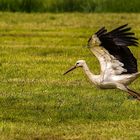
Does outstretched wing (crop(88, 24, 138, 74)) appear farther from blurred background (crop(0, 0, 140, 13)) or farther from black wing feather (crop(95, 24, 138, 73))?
blurred background (crop(0, 0, 140, 13))

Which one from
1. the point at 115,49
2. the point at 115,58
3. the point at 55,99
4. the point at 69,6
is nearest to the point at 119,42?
the point at 115,49

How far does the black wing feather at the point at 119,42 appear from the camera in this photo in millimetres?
9828

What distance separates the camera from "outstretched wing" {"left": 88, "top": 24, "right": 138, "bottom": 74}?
32.2 feet

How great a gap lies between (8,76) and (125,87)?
3.70m

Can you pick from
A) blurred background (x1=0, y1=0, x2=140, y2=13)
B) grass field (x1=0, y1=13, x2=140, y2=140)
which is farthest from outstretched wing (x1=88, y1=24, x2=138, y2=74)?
blurred background (x1=0, y1=0, x2=140, y2=13)

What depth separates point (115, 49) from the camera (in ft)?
32.8

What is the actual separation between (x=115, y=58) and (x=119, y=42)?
239 mm

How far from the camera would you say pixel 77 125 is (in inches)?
372

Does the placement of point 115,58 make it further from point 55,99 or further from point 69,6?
point 69,6

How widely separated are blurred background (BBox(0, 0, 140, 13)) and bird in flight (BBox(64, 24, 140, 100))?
16386 mm

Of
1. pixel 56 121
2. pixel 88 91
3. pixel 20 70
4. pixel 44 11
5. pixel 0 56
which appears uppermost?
pixel 56 121

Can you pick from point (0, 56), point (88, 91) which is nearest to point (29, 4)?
point (0, 56)

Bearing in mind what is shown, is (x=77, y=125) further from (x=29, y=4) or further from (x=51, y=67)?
(x=29, y=4)

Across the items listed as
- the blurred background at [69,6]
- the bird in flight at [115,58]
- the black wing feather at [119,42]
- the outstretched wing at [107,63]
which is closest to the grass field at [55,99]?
the bird in flight at [115,58]
